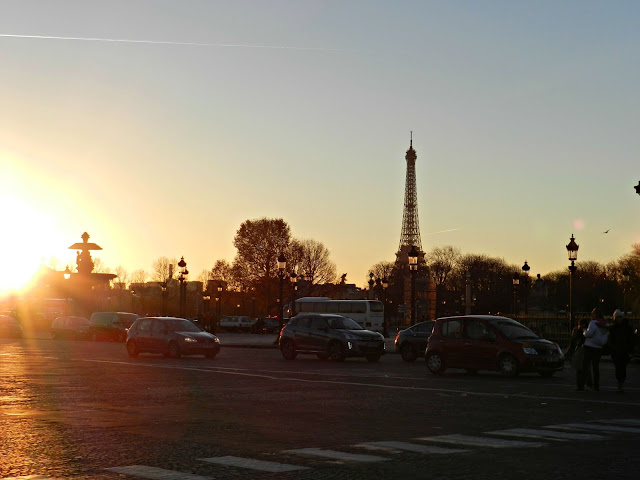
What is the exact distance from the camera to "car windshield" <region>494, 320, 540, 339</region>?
25156 mm

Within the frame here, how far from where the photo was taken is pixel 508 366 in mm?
24812

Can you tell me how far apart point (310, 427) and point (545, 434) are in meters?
3.12

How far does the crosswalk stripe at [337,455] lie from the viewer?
32.5 feet

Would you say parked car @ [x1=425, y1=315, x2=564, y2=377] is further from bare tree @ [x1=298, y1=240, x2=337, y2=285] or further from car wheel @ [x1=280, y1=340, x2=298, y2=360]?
bare tree @ [x1=298, y1=240, x2=337, y2=285]

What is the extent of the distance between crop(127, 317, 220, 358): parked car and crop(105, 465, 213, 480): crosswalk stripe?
24.7m

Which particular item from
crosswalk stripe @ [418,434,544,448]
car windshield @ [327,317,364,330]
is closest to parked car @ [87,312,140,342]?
car windshield @ [327,317,364,330]

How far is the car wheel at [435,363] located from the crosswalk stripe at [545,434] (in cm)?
1314

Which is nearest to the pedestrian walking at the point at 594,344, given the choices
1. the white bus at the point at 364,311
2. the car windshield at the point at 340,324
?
the car windshield at the point at 340,324

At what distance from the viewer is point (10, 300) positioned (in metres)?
101

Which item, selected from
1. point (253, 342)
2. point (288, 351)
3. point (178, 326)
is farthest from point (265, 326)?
point (288, 351)

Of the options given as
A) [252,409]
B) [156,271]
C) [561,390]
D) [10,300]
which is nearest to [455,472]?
[252,409]

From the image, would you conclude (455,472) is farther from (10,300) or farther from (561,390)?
(10,300)

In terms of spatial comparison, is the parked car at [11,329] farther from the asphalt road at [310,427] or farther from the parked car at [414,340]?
the asphalt road at [310,427]

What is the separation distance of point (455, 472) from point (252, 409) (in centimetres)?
693
